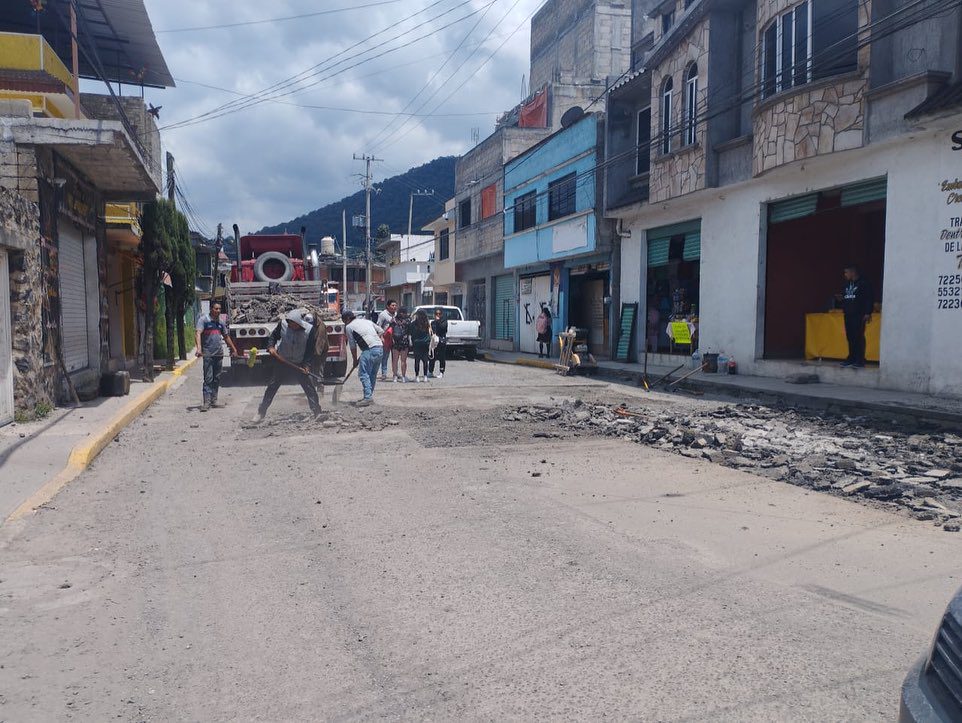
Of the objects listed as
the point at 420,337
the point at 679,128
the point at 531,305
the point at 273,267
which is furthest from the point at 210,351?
the point at 531,305

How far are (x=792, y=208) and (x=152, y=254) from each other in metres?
13.7

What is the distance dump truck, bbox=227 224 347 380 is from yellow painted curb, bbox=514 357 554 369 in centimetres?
698

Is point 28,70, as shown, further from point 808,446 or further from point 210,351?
point 808,446

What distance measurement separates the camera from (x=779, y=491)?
7023 mm

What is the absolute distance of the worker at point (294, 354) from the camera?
36.6 ft

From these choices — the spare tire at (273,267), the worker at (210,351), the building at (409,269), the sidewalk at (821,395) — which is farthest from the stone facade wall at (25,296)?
the building at (409,269)

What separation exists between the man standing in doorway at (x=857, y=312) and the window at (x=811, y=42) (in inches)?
145

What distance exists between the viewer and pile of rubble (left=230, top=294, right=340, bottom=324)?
16.8 metres

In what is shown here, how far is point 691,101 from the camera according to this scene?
19.1 metres

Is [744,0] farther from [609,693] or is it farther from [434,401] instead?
[609,693]

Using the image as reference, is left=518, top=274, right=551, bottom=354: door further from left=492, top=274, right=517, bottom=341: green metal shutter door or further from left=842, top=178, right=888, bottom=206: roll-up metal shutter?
left=842, top=178, right=888, bottom=206: roll-up metal shutter

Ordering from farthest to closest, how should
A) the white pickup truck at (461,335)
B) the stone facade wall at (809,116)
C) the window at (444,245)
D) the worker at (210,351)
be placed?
the window at (444,245) → the white pickup truck at (461,335) → the stone facade wall at (809,116) → the worker at (210,351)

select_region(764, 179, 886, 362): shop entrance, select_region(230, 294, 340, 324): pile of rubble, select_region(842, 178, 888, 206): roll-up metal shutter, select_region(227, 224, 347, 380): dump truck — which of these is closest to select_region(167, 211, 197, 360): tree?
select_region(227, 224, 347, 380): dump truck

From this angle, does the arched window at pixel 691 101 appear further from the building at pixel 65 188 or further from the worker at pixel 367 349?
the building at pixel 65 188
